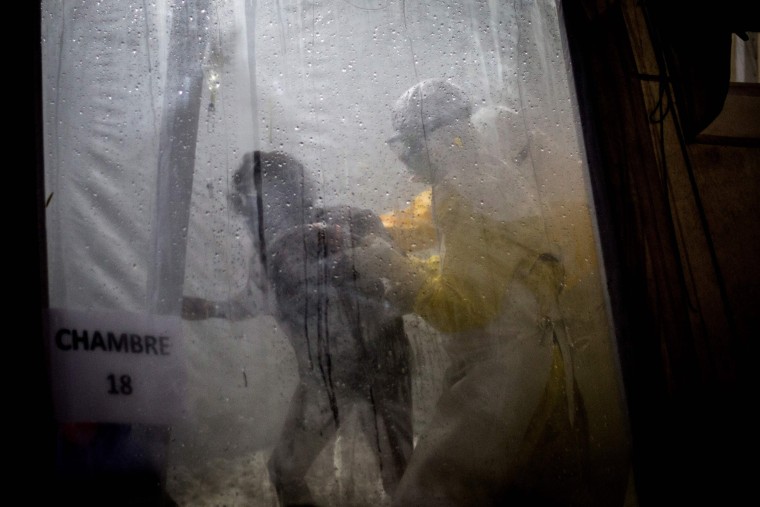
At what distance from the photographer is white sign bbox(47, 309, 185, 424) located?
1.47m

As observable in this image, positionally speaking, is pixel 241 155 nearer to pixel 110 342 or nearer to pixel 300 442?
pixel 110 342

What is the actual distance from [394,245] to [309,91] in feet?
1.83

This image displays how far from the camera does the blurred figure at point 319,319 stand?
5.59 feet

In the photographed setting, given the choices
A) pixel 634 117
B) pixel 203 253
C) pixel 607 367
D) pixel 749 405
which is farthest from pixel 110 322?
pixel 749 405

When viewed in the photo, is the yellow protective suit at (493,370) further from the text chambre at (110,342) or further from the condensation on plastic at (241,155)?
the text chambre at (110,342)

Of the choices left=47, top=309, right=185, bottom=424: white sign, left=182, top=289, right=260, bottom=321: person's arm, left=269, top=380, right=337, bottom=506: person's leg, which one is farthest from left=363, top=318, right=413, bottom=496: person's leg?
left=47, top=309, right=185, bottom=424: white sign

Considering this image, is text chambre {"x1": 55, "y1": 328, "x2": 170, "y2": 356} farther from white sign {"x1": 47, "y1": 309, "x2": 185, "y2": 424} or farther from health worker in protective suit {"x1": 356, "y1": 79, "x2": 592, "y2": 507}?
health worker in protective suit {"x1": 356, "y1": 79, "x2": 592, "y2": 507}

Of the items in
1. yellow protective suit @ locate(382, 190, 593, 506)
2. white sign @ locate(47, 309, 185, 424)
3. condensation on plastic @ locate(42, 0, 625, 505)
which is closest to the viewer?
white sign @ locate(47, 309, 185, 424)

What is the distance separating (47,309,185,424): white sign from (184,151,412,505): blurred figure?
0.13 meters

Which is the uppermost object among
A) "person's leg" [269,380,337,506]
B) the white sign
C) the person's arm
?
the person's arm

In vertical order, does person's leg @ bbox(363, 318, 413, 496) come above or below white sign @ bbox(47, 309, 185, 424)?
below

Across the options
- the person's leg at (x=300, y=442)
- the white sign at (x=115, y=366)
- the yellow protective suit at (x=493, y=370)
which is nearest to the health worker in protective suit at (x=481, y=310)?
the yellow protective suit at (x=493, y=370)

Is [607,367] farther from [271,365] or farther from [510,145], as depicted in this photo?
[271,365]

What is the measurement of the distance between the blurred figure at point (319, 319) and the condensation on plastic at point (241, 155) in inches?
1.5
